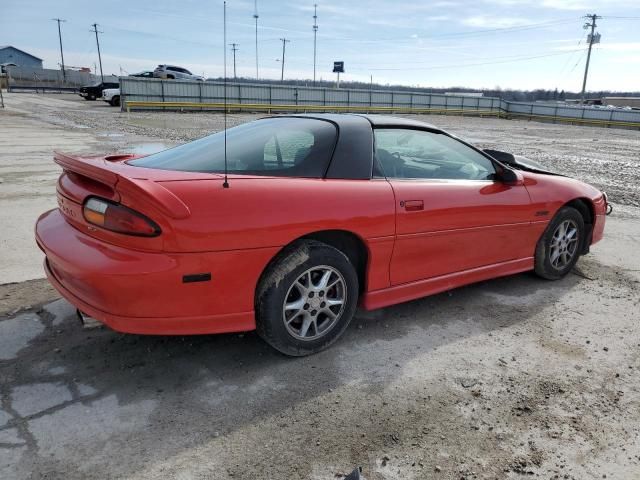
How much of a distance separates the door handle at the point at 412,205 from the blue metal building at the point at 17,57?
11091 centimetres

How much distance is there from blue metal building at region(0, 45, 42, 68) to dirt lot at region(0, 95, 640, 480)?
111 metres

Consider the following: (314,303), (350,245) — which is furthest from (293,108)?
(314,303)

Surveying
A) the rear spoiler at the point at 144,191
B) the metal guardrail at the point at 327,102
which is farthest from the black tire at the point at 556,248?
the metal guardrail at the point at 327,102

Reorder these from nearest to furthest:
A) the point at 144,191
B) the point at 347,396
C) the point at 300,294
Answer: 1. the point at 144,191
2. the point at 347,396
3. the point at 300,294

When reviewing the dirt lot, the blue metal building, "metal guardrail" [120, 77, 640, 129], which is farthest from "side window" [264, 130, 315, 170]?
the blue metal building

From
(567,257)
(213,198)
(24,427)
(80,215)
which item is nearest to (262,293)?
(213,198)

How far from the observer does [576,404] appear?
2.65 m

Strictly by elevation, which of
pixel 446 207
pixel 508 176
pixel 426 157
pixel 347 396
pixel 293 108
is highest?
pixel 293 108

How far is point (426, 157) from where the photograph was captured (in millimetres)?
3645

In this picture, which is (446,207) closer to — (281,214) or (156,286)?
(281,214)

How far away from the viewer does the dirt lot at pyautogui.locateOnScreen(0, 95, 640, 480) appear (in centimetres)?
216

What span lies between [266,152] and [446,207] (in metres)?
1.26

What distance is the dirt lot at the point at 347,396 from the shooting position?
7.09 feet

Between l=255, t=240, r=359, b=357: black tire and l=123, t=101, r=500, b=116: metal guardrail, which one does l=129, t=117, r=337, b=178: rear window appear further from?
l=123, t=101, r=500, b=116: metal guardrail
